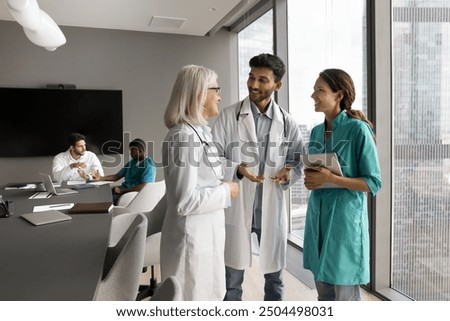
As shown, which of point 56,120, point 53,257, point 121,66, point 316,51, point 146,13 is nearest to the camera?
point 53,257

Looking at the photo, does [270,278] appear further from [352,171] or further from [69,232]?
[69,232]

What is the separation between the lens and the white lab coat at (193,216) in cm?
158

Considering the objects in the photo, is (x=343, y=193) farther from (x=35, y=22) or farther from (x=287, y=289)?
(x=35, y=22)

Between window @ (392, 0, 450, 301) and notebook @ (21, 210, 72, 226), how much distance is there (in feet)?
7.39

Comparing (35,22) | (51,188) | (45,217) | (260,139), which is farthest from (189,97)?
(51,188)

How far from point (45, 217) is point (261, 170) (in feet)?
4.25

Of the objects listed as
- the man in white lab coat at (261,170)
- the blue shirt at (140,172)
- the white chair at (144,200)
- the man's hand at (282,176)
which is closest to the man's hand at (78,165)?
the blue shirt at (140,172)

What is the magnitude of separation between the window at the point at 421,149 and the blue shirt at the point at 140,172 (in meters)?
2.57

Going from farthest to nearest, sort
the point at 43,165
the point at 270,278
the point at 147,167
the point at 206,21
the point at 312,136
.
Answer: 1. the point at 43,165
2. the point at 206,21
3. the point at 147,167
4. the point at 270,278
5. the point at 312,136

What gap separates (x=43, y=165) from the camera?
519 cm

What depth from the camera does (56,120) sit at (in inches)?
203

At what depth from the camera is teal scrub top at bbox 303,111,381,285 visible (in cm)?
167
